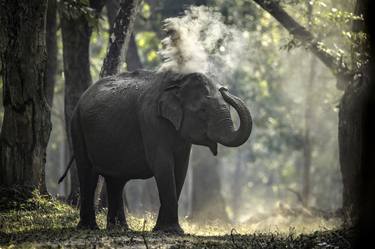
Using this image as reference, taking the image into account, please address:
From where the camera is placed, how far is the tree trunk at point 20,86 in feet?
46.6

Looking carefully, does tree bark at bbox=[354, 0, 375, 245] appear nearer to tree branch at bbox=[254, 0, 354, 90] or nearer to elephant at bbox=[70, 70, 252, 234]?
elephant at bbox=[70, 70, 252, 234]

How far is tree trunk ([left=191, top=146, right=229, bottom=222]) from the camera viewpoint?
1126 inches

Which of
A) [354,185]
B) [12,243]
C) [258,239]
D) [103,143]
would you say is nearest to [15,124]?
[103,143]

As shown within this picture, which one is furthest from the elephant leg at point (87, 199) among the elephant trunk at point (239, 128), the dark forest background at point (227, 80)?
the elephant trunk at point (239, 128)

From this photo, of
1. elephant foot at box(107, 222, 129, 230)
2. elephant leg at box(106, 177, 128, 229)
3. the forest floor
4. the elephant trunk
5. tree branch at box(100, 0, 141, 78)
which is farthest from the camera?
tree branch at box(100, 0, 141, 78)

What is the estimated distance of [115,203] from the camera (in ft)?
45.1

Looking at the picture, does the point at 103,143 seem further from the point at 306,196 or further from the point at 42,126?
the point at 306,196

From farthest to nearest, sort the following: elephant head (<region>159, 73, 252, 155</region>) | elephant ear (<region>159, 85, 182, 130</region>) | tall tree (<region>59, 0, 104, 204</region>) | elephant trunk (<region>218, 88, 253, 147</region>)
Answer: tall tree (<region>59, 0, 104, 204</region>)
elephant ear (<region>159, 85, 182, 130</region>)
elephant head (<region>159, 73, 252, 155</region>)
elephant trunk (<region>218, 88, 253, 147</region>)

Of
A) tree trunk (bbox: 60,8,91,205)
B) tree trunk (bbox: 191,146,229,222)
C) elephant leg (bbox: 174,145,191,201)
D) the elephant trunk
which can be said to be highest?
tree trunk (bbox: 60,8,91,205)

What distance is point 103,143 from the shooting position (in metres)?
13.1

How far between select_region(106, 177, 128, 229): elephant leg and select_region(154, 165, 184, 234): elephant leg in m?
1.77

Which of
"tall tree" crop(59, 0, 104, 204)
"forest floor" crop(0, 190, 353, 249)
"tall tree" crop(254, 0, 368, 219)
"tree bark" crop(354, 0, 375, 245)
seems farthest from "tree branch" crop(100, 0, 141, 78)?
"tree bark" crop(354, 0, 375, 245)

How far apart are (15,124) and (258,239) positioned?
552cm

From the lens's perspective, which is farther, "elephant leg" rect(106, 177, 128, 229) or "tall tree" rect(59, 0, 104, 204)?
"tall tree" rect(59, 0, 104, 204)
